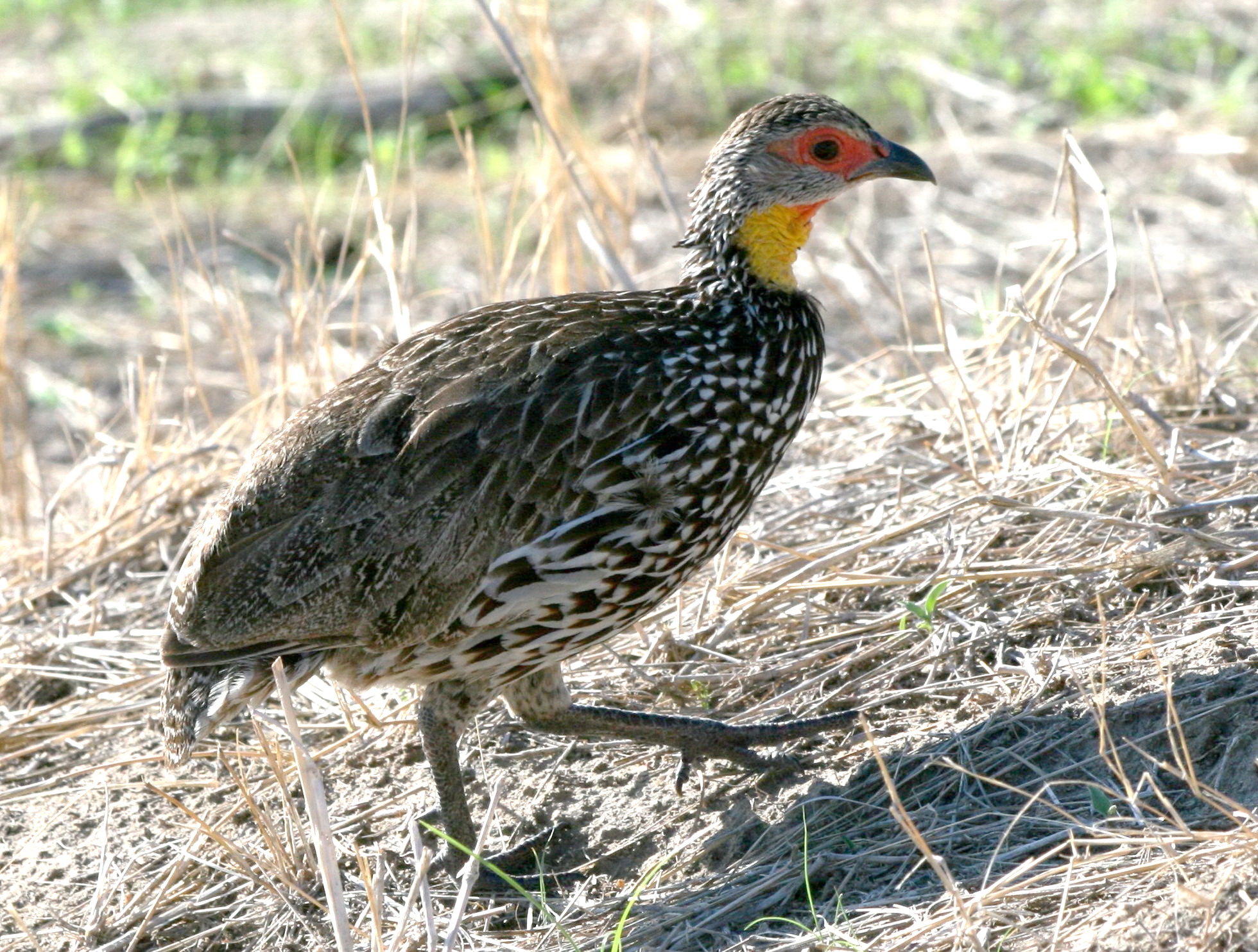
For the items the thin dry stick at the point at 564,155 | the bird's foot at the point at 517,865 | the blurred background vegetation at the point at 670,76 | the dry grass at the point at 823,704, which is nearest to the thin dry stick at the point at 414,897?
the dry grass at the point at 823,704

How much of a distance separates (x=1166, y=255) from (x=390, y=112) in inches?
213

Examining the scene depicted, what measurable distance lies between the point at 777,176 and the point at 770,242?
18cm

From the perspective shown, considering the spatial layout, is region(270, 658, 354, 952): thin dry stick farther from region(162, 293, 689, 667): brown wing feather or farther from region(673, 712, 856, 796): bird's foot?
region(673, 712, 856, 796): bird's foot

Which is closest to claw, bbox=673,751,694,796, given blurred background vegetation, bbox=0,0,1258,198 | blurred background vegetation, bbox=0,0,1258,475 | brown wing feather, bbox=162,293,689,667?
brown wing feather, bbox=162,293,689,667

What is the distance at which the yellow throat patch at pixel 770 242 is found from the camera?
416cm

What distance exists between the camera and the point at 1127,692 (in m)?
3.79

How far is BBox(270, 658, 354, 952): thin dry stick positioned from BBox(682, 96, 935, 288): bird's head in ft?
5.84

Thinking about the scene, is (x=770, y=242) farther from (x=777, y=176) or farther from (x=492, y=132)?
(x=492, y=132)

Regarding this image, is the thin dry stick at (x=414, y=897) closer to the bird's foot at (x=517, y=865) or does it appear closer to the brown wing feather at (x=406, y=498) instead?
the brown wing feather at (x=406, y=498)

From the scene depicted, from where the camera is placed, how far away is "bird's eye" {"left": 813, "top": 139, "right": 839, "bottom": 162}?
13.8 ft

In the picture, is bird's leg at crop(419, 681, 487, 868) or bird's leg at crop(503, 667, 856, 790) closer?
bird's leg at crop(419, 681, 487, 868)

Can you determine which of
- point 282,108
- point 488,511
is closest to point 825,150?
point 488,511

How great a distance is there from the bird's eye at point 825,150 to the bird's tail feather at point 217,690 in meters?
1.86

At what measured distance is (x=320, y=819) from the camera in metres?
2.96
